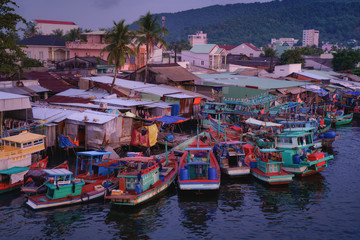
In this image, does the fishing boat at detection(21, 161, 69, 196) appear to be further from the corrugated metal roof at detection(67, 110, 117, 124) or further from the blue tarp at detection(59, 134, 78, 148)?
the corrugated metal roof at detection(67, 110, 117, 124)

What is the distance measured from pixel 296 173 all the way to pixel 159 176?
380 inches

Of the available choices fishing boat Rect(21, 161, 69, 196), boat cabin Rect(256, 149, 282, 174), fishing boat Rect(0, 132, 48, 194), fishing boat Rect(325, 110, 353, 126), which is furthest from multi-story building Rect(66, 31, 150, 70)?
fishing boat Rect(21, 161, 69, 196)

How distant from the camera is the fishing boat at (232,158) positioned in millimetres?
25536

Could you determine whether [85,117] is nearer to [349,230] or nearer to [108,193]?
[108,193]

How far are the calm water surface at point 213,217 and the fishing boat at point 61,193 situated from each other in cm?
39

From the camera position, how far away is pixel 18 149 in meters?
23.8

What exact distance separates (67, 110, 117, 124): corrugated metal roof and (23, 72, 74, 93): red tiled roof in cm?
1307

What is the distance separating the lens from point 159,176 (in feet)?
78.2

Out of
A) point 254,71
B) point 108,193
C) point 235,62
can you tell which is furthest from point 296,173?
point 235,62

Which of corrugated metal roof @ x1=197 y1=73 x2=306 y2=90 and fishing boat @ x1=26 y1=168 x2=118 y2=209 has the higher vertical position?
corrugated metal roof @ x1=197 y1=73 x2=306 y2=90

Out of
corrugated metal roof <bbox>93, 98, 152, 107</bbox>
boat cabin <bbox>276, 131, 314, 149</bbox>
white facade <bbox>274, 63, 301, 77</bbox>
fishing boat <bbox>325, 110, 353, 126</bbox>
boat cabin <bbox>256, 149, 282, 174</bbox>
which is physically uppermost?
white facade <bbox>274, 63, 301, 77</bbox>

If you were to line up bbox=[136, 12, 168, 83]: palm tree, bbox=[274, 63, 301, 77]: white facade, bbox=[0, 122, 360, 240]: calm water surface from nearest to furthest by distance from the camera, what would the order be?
1. bbox=[0, 122, 360, 240]: calm water surface
2. bbox=[136, 12, 168, 83]: palm tree
3. bbox=[274, 63, 301, 77]: white facade

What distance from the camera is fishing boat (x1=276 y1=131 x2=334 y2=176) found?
2630 centimetres

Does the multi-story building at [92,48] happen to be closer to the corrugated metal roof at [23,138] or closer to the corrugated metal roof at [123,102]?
the corrugated metal roof at [123,102]
